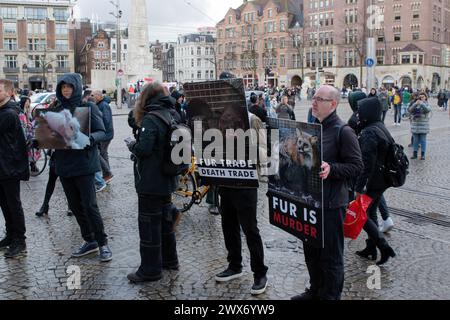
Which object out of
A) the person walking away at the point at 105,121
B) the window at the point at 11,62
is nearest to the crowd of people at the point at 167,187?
the person walking away at the point at 105,121

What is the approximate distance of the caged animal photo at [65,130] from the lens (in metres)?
5.66

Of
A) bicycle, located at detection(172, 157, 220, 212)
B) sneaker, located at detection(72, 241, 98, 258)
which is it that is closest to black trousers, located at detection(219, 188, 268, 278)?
sneaker, located at detection(72, 241, 98, 258)

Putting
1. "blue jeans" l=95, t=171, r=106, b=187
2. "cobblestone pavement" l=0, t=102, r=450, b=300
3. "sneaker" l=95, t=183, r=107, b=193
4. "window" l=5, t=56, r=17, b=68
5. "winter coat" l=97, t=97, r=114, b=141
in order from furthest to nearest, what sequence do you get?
"window" l=5, t=56, r=17, b=68 → "blue jeans" l=95, t=171, r=106, b=187 → "sneaker" l=95, t=183, r=107, b=193 → "winter coat" l=97, t=97, r=114, b=141 → "cobblestone pavement" l=0, t=102, r=450, b=300

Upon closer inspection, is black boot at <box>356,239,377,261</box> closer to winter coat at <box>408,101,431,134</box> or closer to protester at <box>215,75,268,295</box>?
protester at <box>215,75,268,295</box>

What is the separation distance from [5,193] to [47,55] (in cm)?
8754

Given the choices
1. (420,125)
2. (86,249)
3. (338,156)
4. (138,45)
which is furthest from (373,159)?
(138,45)

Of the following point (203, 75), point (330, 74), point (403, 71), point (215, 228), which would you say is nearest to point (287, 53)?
point (330, 74)

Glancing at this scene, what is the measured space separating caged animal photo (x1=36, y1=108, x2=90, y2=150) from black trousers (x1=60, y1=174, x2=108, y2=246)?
1.36 feet

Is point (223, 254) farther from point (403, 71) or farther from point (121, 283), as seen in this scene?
point (403, 71)

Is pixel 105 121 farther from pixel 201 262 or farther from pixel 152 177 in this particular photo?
pixel 152 177

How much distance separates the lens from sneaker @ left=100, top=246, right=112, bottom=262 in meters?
5.86

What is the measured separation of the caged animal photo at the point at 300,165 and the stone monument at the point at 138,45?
38108mm

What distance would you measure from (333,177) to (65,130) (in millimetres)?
3132

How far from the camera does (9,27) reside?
3356 inches
